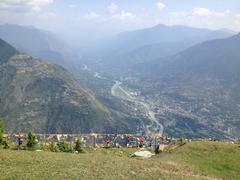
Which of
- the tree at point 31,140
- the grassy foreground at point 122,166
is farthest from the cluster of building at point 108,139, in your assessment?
the grassy foreground at point 122,166

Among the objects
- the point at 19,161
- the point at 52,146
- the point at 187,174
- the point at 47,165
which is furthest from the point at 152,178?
the point at 52,146

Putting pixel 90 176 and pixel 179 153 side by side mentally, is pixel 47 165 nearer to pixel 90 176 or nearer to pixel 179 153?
pixel 90 176

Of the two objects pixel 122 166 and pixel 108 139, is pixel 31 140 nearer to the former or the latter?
pixel 122 166

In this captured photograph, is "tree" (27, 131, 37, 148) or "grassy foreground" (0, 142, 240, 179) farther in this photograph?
"tree" (27, 131, 37, 148)

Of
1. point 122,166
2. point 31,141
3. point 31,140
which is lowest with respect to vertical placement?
point 122,166

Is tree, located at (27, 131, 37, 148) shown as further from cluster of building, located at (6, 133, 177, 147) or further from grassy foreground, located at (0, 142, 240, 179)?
cluster of building, located at (6, 133, 177, 147)

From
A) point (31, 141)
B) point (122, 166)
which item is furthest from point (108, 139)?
point (122, 166)

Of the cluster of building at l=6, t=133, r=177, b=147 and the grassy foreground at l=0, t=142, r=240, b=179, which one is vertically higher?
the grassy foreground at l=0, t=142, r=240, b=179

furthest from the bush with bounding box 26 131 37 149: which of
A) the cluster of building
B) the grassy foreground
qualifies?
the cluster of building

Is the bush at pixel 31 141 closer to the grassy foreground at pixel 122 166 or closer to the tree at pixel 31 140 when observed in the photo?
the tree at pixel 31 140
